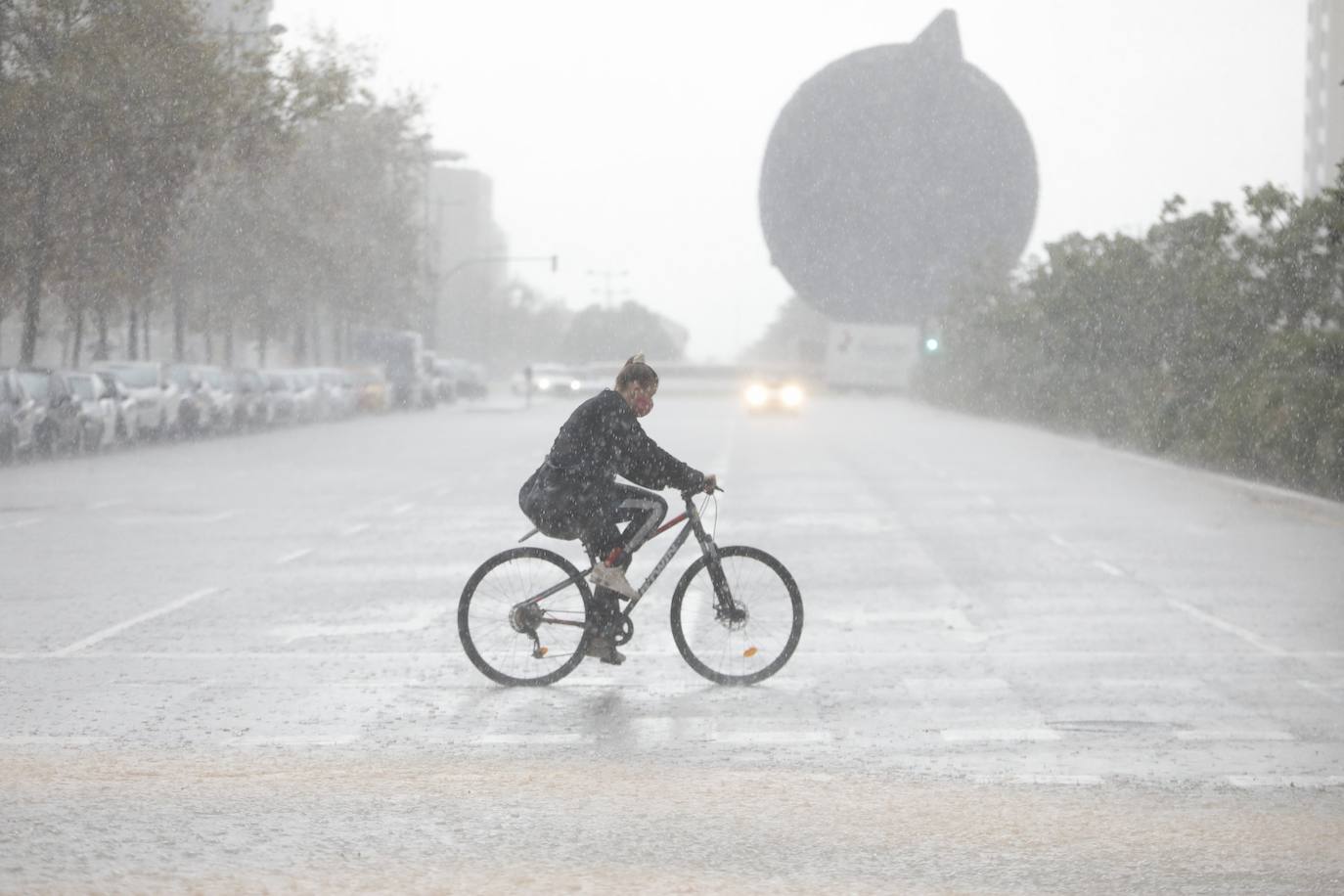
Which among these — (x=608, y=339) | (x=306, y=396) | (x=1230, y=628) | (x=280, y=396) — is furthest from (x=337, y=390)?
(x=608, y=339)

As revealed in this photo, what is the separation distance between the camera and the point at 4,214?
38031 millimetres

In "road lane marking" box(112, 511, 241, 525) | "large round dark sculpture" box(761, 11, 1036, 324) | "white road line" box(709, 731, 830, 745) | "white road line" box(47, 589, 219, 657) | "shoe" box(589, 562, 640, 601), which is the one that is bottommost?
"road lane marking" box(112, 511, 241, 525)

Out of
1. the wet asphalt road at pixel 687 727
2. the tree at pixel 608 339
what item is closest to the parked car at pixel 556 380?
the tree at pixel 608 339

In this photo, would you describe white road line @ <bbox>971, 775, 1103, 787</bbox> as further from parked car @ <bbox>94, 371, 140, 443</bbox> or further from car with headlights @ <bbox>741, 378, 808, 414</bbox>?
car with headlights @ <bbox>741, 378, 808, 414</bbox>

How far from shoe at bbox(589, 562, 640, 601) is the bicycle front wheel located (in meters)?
0.39

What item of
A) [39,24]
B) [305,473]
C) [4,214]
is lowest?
[305,473]

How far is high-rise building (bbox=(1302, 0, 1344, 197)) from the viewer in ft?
418

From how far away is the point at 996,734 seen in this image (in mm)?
8766

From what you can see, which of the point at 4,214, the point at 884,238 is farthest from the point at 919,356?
the point at 4,214

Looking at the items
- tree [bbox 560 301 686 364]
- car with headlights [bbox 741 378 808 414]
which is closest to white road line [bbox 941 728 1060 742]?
car with headlights [bbox 741 378 808 414]

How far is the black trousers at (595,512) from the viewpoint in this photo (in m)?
9.54

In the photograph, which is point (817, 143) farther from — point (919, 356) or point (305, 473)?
point (305, 473)

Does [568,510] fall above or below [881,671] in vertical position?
above

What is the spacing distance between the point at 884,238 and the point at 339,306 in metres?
49.7
